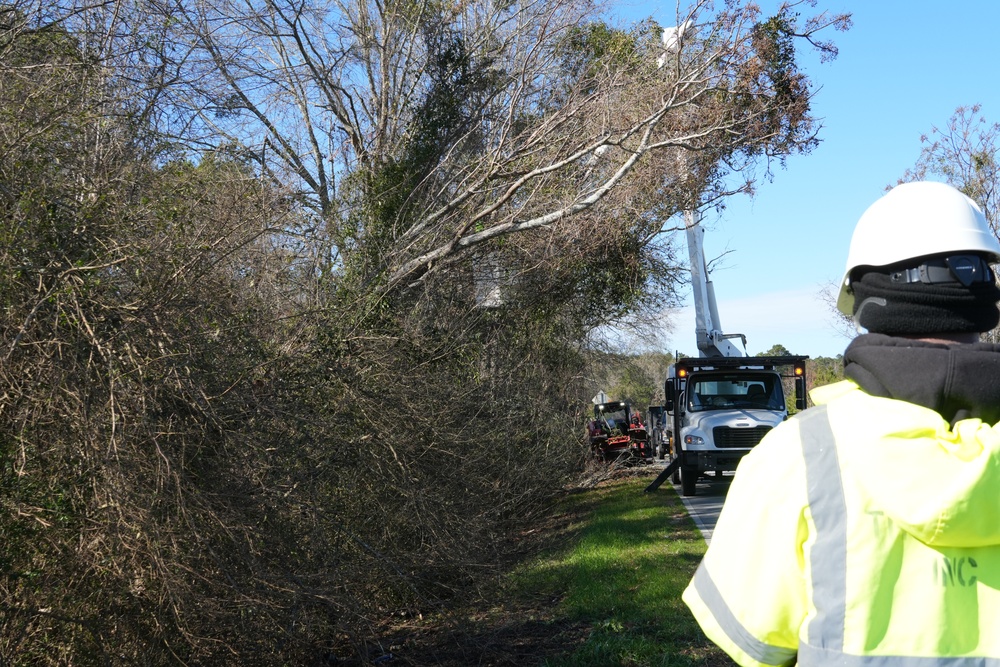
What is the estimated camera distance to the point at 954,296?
1759mm

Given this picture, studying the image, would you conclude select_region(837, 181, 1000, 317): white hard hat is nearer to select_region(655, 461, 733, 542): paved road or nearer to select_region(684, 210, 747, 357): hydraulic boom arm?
select_region(655, 461, 733, 542): paved road

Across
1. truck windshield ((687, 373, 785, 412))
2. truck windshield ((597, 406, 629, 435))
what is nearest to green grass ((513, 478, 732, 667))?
truck windshield ((687, 373, 785, 412))

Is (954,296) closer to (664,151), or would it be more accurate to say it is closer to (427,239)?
(427,239)

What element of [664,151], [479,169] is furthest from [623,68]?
[479,169]

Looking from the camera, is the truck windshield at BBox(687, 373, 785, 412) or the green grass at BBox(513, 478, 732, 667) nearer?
the green grass at BBox(513, 478, 732, 667)

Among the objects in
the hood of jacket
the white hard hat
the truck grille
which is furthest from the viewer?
the truck grille

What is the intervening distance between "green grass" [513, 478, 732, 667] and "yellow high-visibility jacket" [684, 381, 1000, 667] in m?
5.10

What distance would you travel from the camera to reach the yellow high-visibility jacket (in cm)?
155

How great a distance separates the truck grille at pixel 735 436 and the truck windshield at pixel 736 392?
102cm

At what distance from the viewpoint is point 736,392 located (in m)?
19.5

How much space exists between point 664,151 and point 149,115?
9222mm

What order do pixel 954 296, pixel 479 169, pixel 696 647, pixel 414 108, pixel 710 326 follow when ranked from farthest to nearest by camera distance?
pixel 710 326, pixel 414 108, pixel 479 169, pixel 696 647, pixel 954 296

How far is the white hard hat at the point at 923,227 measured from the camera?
176 cm

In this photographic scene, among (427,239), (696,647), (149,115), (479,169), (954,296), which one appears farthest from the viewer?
(479,169)
